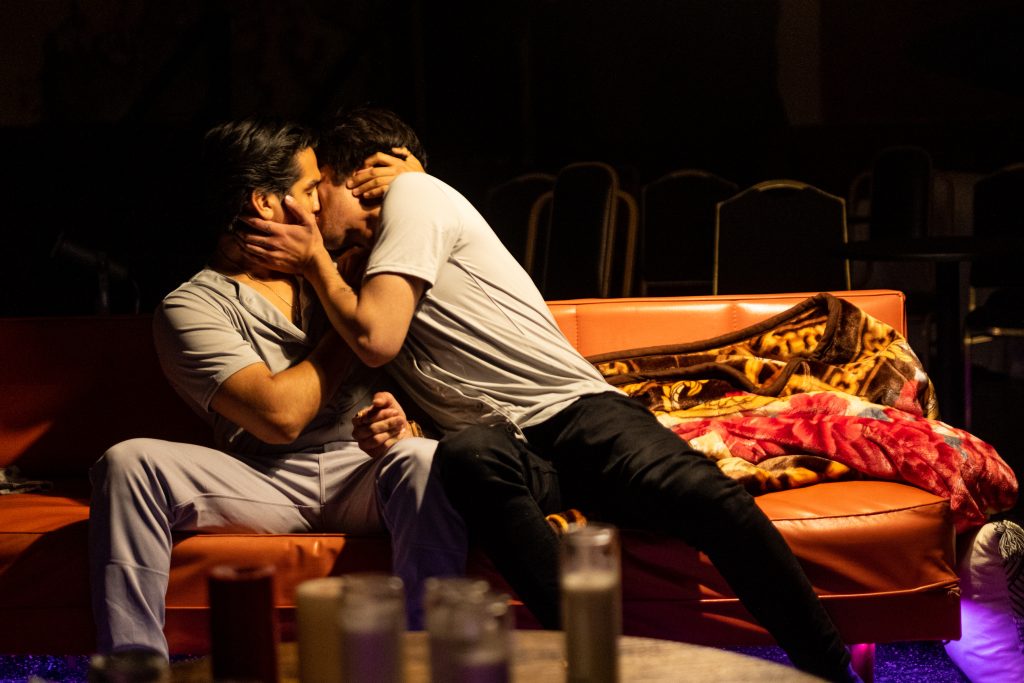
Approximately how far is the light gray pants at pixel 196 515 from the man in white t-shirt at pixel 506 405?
0.20ft

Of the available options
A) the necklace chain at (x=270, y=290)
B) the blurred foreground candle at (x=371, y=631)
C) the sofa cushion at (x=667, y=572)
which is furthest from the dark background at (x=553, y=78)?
the blurred foreground candle at (x=371, y=631)

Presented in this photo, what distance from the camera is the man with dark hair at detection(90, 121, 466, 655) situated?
1655 millimetres

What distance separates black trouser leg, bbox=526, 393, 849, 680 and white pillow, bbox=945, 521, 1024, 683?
0.50 m

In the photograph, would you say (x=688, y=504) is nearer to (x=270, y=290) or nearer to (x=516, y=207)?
(x=270, y=290)

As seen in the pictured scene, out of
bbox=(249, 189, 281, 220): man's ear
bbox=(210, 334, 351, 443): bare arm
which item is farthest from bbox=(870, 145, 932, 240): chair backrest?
bbox=(210, 334, 351, 443): bare arm

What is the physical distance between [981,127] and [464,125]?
3.38m

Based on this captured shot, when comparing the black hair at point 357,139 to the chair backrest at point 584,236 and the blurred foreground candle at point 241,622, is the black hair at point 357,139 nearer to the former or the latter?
the blurred foreground candle at point 241,622

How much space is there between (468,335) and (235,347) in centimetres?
41

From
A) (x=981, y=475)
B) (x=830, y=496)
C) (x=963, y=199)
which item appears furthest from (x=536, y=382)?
(x=963, y=199)

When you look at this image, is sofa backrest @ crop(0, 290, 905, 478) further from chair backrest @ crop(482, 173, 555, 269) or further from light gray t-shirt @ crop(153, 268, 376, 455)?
chair backrest @ crop(482, 173, 555, 269)

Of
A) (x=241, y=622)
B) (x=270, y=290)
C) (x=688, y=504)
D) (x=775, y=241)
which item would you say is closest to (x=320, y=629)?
(x=241, y=622)

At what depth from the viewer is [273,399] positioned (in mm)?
1734

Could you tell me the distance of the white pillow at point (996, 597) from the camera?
1879 millimetres

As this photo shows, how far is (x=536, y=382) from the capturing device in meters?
1.84
